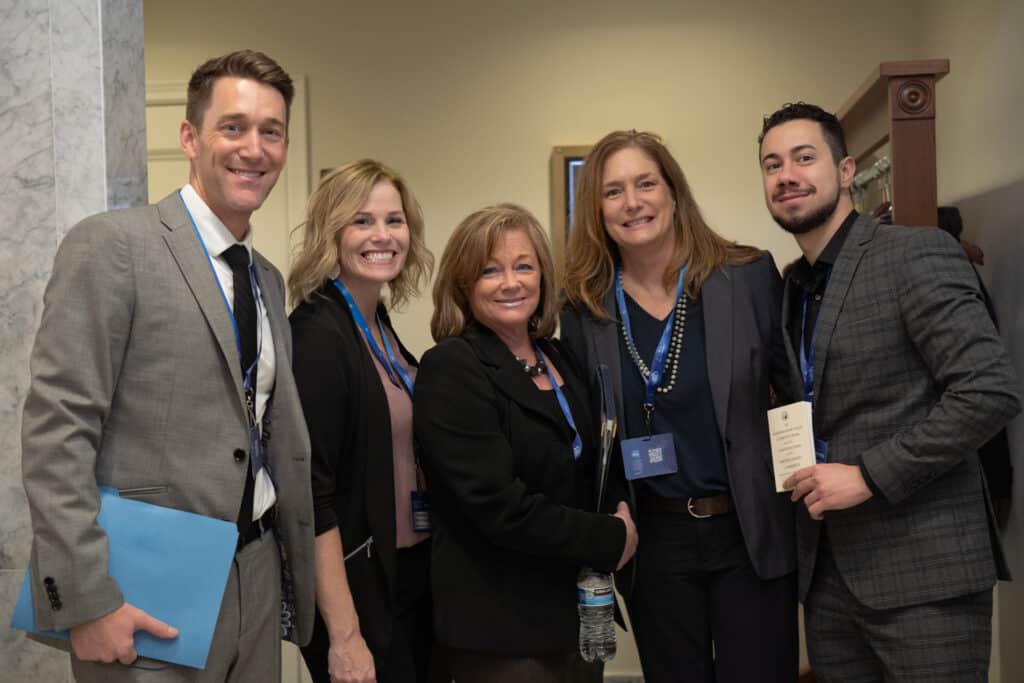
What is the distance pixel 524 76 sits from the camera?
4086mm

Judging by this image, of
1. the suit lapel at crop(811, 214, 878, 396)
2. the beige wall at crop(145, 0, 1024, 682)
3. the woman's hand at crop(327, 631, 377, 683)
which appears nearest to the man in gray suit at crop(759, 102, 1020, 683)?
the suit lapel at crop(811, 214, 878, 396)

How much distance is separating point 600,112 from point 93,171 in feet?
8.23

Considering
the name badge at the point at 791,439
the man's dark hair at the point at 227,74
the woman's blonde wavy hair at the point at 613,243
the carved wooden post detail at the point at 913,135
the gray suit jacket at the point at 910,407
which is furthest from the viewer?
the carved wooden post detail at the point at 913,135

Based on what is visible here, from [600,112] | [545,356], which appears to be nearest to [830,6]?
[600,112]

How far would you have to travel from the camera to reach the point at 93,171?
1990mm

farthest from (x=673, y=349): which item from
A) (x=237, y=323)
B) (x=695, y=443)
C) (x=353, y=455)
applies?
(x=237, y=323)

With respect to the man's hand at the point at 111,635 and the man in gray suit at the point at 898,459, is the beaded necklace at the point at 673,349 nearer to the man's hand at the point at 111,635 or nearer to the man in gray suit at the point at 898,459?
the man in gray suit at the point at 898,459

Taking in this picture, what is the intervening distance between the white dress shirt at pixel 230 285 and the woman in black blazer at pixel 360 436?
0.18 metres

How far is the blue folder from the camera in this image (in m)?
→ 1.46

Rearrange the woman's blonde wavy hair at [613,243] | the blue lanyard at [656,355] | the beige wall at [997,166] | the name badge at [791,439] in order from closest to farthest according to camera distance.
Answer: the name badge at [791,439] < the blue lanyard at [656,355] < the woman's blonde wavy hair at [613,243] < the beige wall at [997,166]

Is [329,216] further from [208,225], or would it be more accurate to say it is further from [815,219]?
[815,219]

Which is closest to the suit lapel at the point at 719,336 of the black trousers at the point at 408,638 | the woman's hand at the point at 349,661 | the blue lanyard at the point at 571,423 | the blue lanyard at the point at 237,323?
the blue lanyard at the point at 571,423

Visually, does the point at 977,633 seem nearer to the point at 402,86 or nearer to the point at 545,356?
the point at 545,356

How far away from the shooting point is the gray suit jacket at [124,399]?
138 centimetres
